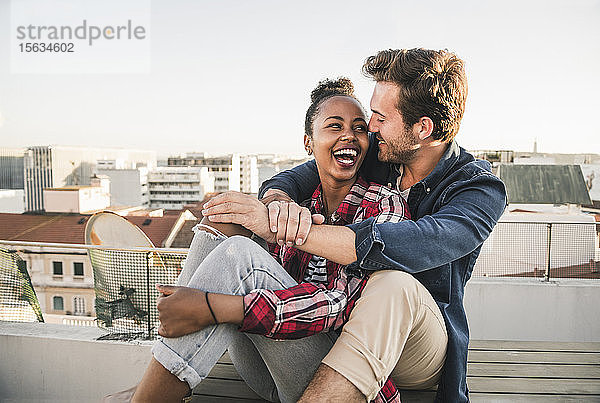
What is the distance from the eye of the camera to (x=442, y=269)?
154cm

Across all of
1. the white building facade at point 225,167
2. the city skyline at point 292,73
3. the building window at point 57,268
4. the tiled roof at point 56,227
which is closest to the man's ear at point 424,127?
the city skyline at point 292,73

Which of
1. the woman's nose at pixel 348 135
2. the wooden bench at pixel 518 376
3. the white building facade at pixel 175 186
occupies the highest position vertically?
the woman's nose at pixel 348 135

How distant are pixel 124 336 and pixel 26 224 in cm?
3005

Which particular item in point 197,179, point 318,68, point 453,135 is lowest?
point 197,179

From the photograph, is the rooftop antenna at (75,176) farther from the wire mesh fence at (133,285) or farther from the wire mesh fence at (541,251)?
the wire mesh fence at (541,251)

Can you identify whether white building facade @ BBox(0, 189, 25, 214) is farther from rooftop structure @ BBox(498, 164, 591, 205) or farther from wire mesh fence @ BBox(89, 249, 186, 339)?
wire mesh fence @ BBox(89, 249, 186, 339)

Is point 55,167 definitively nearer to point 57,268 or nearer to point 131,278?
point 57,268

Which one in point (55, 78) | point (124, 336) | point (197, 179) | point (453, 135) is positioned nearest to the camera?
point (453, 135)

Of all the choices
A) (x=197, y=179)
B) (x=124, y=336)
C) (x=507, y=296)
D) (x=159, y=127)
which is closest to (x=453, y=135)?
(x=124, y=336)

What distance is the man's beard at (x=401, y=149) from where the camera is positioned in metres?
1.76

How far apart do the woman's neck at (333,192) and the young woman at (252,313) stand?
18 centimetres

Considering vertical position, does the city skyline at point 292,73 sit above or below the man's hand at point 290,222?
above

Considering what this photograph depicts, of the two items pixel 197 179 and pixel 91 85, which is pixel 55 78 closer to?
pixel 91 85

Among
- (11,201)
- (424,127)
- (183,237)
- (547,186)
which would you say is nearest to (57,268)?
(183,237)
